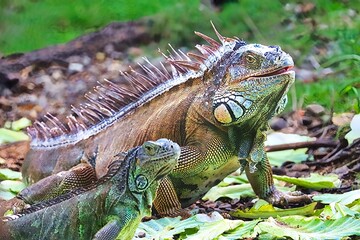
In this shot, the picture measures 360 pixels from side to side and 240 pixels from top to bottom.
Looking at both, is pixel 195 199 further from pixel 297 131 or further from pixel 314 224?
pixel 297 131

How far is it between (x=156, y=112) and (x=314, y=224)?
1.58 m

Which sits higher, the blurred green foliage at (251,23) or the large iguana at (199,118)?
the large iguana at (199,118)

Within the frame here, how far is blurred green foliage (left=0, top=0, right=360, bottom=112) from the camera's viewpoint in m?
10.6

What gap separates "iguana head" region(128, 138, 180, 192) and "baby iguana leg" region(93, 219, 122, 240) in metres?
0.20

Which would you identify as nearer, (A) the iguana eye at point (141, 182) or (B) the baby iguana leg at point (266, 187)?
(A) the iguana eye at point (141, 182)

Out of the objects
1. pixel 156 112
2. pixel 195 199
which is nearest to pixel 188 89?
pixel 156 112

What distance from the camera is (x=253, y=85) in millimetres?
5414

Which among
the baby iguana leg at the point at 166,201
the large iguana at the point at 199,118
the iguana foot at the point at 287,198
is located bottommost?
the iguana foot at the point at 287,198

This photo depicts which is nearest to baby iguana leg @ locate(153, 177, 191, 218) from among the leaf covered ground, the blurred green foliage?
the leaf covered ground

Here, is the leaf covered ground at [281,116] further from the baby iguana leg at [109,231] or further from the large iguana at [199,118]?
the baby iguana leg at [109,231]

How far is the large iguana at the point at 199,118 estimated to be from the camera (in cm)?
544

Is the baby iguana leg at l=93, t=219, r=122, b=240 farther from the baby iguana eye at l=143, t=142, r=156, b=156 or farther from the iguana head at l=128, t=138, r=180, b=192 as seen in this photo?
the baby iguana eye at l=143, t=142, r=156, b=156

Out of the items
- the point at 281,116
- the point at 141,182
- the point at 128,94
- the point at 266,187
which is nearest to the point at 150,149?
the point at 141,182

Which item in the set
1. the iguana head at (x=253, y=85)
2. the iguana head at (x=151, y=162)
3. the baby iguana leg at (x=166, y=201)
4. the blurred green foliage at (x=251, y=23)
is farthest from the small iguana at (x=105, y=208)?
the blurred green foliage at (x=251, y=23)
